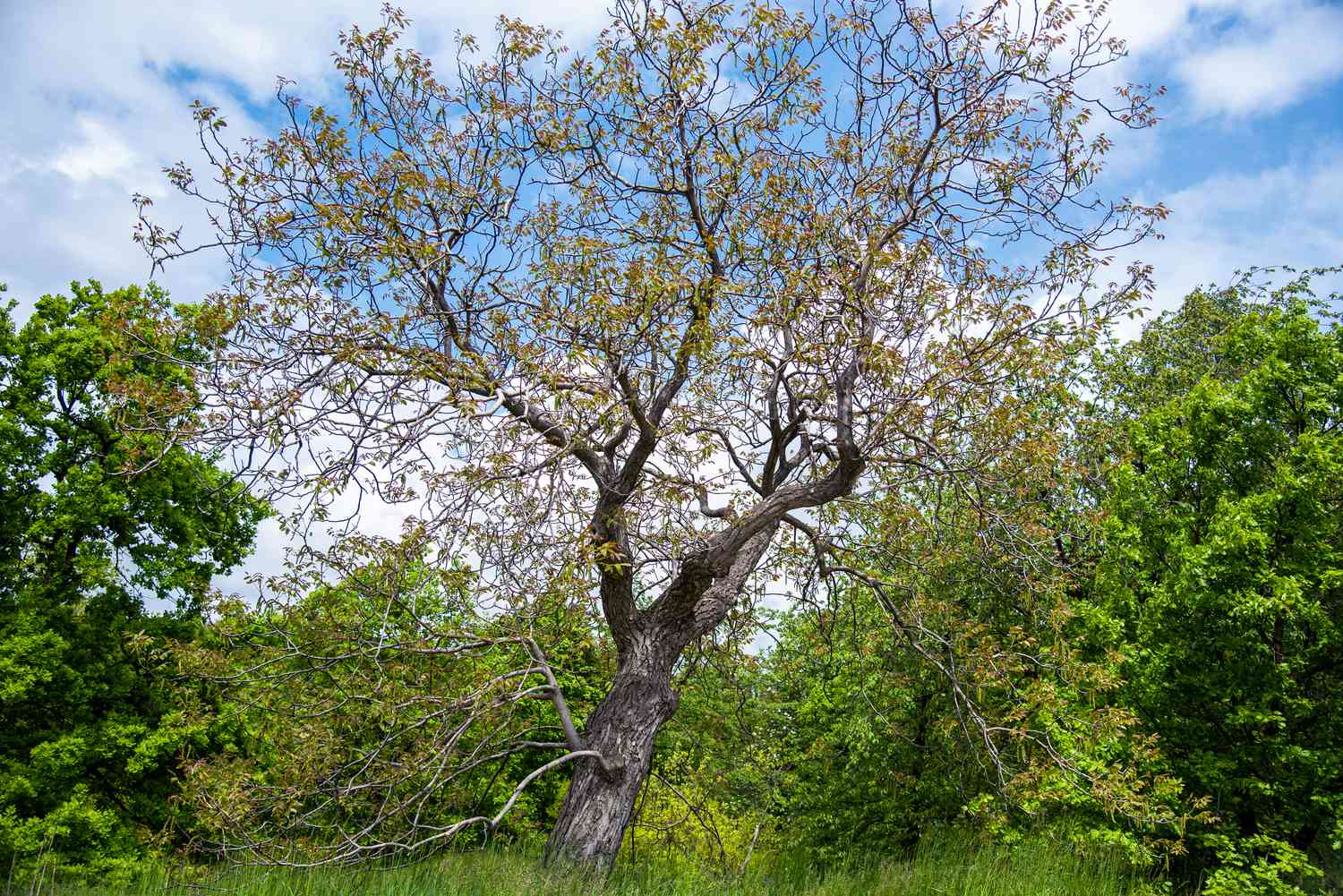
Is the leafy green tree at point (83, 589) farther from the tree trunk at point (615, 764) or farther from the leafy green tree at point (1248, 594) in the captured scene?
the leafy green tree at point (1248, 594)

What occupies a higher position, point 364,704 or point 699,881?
point 364,704

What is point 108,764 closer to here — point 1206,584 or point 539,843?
point 539,843

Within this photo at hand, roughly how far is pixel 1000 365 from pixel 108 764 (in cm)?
1814

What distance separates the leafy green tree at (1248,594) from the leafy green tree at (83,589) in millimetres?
16263

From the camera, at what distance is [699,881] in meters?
7.79

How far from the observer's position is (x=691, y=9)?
26.7 ft

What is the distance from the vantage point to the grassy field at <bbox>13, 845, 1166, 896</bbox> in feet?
20.3

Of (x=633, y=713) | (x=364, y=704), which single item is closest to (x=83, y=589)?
(x=364, y=704)

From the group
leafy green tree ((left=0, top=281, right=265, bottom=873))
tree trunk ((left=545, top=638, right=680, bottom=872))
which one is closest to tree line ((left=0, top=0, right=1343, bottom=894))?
tree trunk ((left=545, top=638, right=680, bottom=872))

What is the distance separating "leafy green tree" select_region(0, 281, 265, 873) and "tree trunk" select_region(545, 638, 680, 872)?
10.3 meters

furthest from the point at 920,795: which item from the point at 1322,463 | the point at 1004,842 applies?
the point at 1322,463

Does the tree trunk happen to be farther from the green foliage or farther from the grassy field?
the green foliage

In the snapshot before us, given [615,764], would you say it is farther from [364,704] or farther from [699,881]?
[364,704]

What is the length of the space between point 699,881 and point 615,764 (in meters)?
1.30
